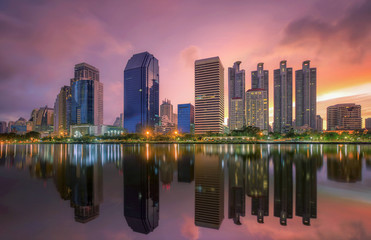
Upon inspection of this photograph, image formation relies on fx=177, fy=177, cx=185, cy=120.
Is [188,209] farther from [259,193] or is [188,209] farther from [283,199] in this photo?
[283,199]

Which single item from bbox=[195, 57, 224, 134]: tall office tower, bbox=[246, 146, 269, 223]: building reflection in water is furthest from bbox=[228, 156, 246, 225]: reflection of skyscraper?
bbox=[195, 57, 224, 134]: tall office tower

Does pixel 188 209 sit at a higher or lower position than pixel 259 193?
lower

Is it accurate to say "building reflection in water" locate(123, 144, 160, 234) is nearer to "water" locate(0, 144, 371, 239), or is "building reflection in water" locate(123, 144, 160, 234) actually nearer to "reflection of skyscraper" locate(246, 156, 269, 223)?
"water" locate(0, 144, 371, 239)

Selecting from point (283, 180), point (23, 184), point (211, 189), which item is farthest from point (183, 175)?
point (23, 184)

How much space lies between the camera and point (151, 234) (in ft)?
23.1

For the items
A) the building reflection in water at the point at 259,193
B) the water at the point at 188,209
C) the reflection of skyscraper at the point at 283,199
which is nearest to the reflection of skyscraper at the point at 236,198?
the water at the point at 188,209

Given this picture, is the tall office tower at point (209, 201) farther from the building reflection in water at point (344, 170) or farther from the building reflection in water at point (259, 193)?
the building reflection in water at point (344, 170)

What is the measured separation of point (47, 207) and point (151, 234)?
22.4ft

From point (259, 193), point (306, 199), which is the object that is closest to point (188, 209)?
point (259, 193)

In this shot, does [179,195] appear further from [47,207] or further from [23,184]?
[23,184]

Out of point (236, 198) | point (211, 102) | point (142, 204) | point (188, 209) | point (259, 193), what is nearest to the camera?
point (188, 209)

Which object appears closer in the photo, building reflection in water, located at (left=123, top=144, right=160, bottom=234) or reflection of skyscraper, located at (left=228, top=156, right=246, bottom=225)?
building reflection in water, located at (left=123, top=144, right=160, bottom=234)

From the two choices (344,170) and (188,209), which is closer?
(188,209)

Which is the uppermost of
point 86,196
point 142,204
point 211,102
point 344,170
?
point 211,102
